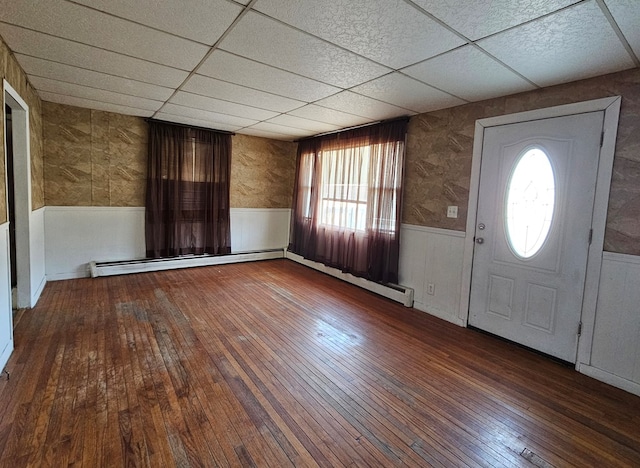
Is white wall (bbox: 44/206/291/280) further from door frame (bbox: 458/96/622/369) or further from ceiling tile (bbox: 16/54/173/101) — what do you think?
door frame (bbox: 458/96/622/369)

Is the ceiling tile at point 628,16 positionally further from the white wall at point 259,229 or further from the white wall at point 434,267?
the white wall at point 259,229

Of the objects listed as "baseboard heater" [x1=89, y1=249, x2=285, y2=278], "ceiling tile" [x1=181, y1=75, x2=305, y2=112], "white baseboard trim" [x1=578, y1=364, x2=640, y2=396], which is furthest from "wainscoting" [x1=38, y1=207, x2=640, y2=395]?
"ceiling tile" [x1=181, y1=75, x2=305, y2=112]

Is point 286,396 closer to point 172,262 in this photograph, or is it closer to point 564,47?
point 564,47

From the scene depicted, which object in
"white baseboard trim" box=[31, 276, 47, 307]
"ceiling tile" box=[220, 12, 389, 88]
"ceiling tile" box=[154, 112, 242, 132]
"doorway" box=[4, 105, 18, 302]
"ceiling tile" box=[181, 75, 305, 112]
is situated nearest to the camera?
"ceiling tile" box=[220, 12, 389, 88]

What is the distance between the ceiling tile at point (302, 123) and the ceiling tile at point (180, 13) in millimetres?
2232

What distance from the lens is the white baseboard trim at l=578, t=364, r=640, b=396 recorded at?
2.36 meters

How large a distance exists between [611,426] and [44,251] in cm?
616

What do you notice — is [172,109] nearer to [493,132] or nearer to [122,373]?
[122,373]

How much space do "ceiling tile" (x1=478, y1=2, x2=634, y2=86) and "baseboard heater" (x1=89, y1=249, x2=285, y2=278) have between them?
16.4 ft

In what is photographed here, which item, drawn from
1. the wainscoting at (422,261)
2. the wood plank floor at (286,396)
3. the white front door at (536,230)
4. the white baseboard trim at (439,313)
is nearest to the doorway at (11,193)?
the wainscoting at (422,261)

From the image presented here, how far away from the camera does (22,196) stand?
3293mm

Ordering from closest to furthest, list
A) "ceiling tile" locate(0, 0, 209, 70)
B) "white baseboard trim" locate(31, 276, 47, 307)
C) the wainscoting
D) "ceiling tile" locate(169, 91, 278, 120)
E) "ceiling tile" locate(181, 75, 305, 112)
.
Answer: "ceiling tile" locate(0, 0, 209, 70)
the wainscoting
"ceiling tile" locate(181, 75, 305, 112)
"white baseboard trim" locate(31, 276, 47, 307)
"ceiling tile" locate(169, 91, 278, 120)

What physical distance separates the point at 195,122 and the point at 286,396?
14.5ft

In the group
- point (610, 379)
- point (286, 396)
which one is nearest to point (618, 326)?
point (610, 379)
